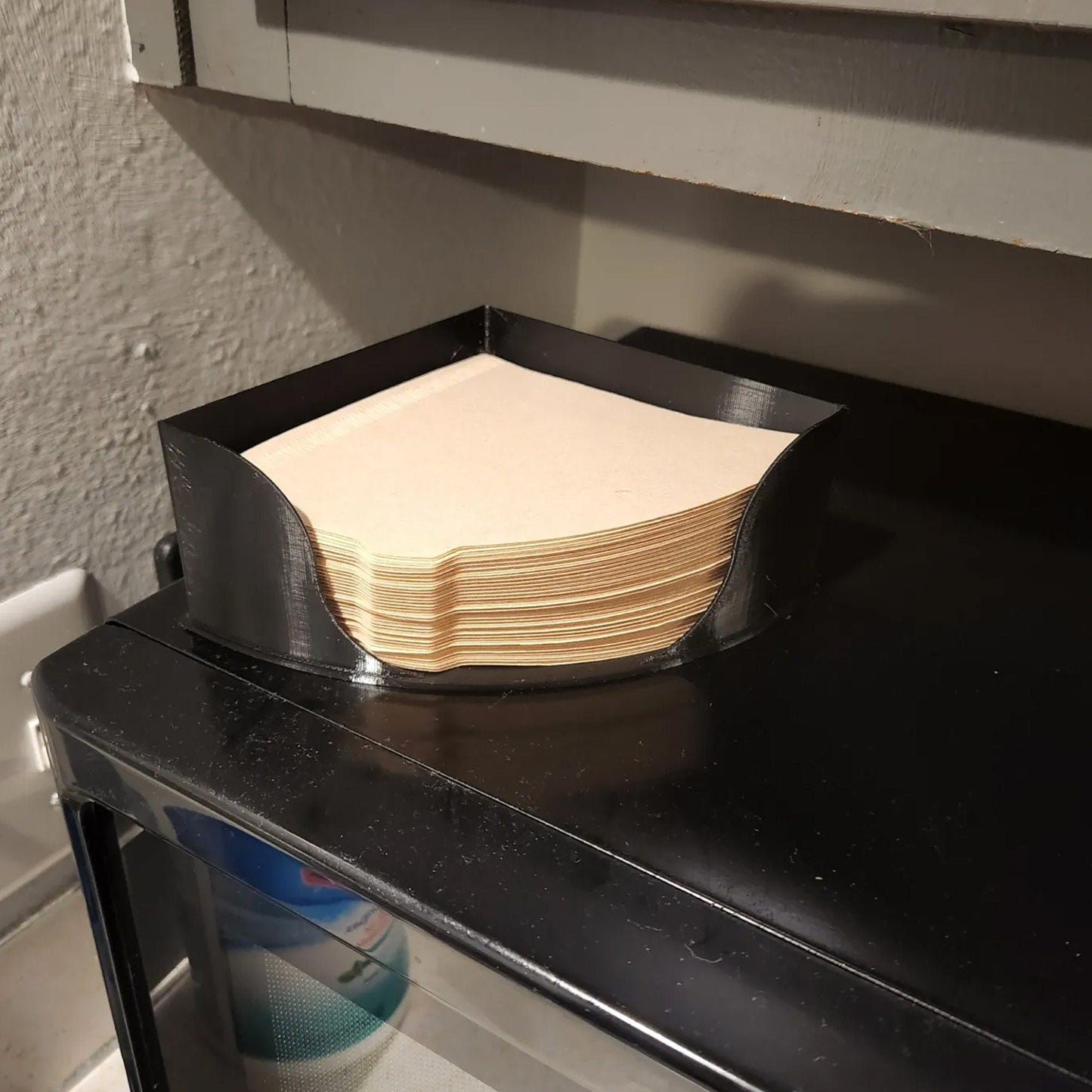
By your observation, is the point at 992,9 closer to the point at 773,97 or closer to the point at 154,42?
the point at 773,97

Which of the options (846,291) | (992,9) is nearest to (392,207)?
(846,291)

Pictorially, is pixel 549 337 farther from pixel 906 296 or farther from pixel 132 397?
pixel 906 296

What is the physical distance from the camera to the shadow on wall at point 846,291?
2.21 ft

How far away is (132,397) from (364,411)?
0.16 meters

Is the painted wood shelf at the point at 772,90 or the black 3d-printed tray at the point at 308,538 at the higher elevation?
the painted wood shelf at the point at 772,90

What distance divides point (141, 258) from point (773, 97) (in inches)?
13.1

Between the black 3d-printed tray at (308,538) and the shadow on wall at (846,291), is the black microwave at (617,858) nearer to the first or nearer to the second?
the black 3d-printed tray at (308,538)

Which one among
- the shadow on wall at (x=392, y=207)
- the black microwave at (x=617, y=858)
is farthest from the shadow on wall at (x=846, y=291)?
the black microwave at (x=617, y=858)

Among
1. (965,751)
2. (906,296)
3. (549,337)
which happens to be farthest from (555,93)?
(906,296)

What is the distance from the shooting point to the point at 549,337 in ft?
1.60

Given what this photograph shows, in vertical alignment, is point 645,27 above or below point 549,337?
above

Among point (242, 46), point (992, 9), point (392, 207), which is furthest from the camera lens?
point (392, 207)

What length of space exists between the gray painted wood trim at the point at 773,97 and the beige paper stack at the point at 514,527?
12 cm

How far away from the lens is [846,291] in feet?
2.40
